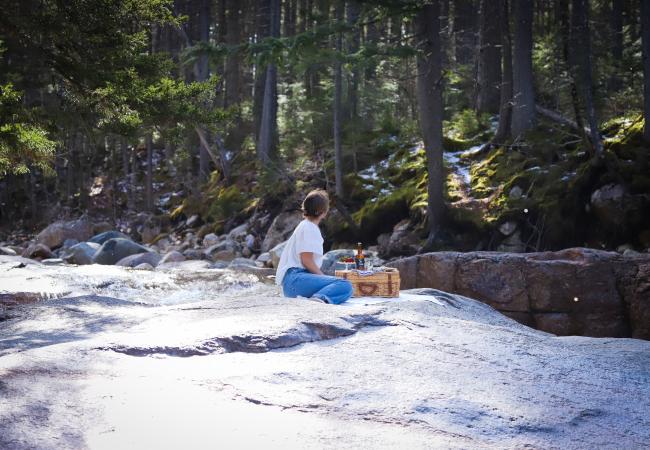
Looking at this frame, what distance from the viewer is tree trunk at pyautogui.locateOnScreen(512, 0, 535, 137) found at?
18.2 meters

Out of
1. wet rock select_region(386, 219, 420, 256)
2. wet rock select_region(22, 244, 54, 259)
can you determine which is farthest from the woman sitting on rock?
wet rock select_region(22, 244, 54, 259)

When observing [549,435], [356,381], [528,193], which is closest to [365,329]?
[356,381]

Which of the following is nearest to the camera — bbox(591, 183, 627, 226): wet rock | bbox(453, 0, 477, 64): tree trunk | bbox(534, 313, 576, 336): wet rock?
bbox(534, 313, 576, 336): wet rock

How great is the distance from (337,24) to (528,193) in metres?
5.91

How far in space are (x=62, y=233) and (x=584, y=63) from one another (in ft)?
65.9

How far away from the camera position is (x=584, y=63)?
14.9 meters

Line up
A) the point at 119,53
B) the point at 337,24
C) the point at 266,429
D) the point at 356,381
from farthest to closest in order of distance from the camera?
→ the point at 337,24 → the point at 119,53 → the point at 356,381 → the point at 266,429

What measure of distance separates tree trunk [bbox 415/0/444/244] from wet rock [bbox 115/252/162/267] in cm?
759

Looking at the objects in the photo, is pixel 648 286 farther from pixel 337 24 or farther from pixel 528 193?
pixel 337 24

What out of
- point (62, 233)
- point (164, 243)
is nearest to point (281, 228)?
point (164, 243)

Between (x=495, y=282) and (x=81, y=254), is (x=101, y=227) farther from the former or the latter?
(x=495, y=282)

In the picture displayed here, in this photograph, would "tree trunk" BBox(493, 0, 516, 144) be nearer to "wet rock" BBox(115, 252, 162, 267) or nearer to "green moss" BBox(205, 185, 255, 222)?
"wet rock" BBox(115, 252, 162, 267)

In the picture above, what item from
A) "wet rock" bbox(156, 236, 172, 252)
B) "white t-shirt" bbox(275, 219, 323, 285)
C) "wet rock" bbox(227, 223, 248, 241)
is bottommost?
"wet rock" bbox(156, 236, 172, 252)

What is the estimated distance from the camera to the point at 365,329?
19.5 feet
